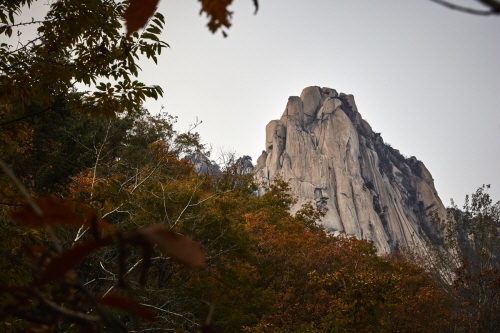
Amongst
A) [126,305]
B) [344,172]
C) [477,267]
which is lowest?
[126,305]

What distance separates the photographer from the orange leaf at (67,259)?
1.03ft

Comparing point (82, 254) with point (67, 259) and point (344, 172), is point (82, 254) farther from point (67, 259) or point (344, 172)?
point (344, 172)

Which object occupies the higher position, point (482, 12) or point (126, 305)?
point (482, 12)

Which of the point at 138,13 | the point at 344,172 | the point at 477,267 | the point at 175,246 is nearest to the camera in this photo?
the point at 175,246

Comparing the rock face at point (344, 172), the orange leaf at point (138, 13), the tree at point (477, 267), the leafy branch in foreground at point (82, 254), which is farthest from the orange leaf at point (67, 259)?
the rock face at point (344, 172)

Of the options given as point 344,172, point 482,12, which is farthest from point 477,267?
point 344,172

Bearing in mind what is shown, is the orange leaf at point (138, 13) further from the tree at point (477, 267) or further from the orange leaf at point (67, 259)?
the tree at point (477, 267)

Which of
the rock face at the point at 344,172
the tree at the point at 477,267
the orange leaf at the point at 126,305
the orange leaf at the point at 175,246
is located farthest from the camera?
the rock face at the point at 344,172

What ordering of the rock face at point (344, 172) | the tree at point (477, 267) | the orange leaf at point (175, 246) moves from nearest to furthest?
the orange leaf at point (175, 246) → the tree at point (477, 267) → the rock face at point (344, 172)

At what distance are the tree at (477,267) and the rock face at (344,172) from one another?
24.8m

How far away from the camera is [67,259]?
32 centimetres

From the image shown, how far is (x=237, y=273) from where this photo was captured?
9.05 metres

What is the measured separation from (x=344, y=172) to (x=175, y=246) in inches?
1794

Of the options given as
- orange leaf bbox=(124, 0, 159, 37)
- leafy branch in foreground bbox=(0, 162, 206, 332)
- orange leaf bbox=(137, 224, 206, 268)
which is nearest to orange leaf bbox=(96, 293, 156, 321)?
leafy branch in foreground bbox=(0, 162, 206, 332)
